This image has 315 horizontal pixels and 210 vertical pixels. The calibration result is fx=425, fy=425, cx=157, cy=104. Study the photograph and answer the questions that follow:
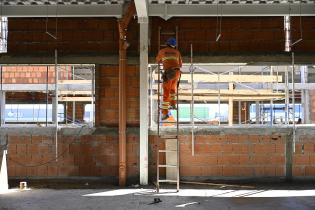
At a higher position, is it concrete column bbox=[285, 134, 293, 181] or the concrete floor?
concrete column bbox=[285, 134, 293, 181]

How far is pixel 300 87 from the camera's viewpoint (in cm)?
1483

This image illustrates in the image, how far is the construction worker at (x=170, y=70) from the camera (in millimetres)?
9523

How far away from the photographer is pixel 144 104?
33.7ft

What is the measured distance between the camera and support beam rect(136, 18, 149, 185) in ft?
33.5

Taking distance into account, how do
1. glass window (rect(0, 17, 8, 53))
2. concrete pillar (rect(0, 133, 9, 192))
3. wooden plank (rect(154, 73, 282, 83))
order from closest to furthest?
concrete pillar (rect(0, 133, 9, 192)), glass window (rect(0, 17, 8, 53)), wooden plank (rect(154, 73, 282, 83))

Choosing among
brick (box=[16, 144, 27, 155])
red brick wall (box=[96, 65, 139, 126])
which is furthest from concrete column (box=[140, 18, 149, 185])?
brick (box=[16, 144, 27, 155])

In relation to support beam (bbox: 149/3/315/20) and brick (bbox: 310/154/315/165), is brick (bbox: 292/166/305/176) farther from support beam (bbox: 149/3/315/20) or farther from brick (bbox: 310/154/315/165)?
support beam (bbox: 149/3/315/20)

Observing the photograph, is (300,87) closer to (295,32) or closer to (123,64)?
(295,32)

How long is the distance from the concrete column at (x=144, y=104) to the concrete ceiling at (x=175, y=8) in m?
0.61

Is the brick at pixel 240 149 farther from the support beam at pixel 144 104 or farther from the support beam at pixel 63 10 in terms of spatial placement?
the support beam at pixel 63 10

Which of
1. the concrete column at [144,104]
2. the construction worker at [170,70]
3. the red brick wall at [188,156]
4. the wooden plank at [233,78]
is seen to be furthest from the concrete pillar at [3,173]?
the wooden plank at [233,78]

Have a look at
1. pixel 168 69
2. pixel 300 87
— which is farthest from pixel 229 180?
pixel 300 87

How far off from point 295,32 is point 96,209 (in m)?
6.80

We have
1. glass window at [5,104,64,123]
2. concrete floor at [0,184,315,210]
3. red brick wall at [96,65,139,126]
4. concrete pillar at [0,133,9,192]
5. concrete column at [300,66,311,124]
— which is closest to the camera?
concrete floor at [0,184,315,210]
